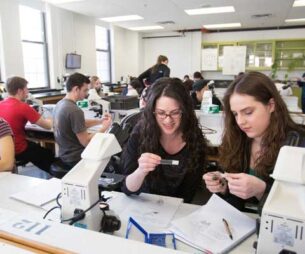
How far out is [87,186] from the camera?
890mm

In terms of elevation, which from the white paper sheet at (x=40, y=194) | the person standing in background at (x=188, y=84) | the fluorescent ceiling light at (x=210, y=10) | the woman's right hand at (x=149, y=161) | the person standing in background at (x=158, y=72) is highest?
the fluorescent ceiling light at (x=210, y=10)

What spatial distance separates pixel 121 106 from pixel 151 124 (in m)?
1.71

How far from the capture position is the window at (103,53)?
7.81m

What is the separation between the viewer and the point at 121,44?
8680 mm

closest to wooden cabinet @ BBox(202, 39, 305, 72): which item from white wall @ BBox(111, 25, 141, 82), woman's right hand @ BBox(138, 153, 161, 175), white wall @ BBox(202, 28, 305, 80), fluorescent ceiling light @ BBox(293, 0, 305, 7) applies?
white wall @ BBox(202, 28, 305, 80)

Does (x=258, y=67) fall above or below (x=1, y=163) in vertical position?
above

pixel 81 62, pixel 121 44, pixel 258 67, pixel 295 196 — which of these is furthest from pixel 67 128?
pixel 258 67

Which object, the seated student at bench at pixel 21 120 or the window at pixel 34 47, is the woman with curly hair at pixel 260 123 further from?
the window at pixel 34 47

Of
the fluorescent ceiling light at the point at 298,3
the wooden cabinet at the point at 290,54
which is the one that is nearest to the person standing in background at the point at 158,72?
the fluorescent ceiling light at the point at 298,3

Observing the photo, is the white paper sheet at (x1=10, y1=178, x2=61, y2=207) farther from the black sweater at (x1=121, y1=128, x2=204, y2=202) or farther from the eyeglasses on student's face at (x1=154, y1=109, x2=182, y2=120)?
the eyeglasses on student's face at (x1=154, y1=109, x2=182, y2=120)

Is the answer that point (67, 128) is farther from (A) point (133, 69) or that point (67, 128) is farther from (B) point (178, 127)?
(A) point (133, 69)

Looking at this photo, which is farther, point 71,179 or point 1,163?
point 1,163

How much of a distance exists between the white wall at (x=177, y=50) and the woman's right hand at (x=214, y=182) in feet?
27.2

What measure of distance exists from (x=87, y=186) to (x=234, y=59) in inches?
334
